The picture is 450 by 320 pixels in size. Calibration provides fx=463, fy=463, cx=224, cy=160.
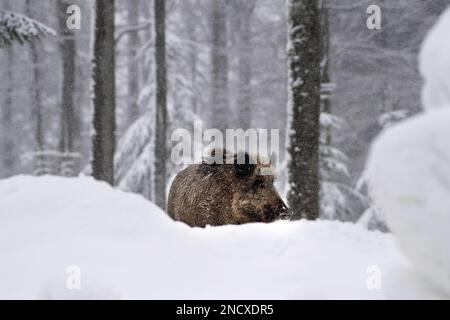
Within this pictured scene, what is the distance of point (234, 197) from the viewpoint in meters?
5.38

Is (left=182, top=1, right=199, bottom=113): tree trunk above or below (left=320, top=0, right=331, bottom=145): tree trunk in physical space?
above

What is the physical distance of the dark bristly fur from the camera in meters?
5.38

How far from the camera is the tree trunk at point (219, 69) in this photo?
20500mm

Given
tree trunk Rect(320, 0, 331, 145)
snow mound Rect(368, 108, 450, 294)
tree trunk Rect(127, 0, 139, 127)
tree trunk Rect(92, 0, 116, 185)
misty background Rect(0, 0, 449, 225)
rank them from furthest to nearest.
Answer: tree trunk Rect(127, 0, 139, 127)
misty background Rect(0, 0, 449, 225)
tree trunk Rect(320, 0, 331, 145)
tree trunk Rect(92, 0, 116, 185)
snow mound Rect(368, 108, 450, 294)

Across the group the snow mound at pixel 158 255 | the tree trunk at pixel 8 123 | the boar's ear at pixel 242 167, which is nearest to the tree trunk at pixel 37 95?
the tree trunk at pixel 8 123

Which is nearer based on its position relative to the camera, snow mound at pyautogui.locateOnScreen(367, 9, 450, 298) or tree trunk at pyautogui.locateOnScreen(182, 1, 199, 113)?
snow mound at pyautogui.locateOnScreen(367, 9, 450, 298)

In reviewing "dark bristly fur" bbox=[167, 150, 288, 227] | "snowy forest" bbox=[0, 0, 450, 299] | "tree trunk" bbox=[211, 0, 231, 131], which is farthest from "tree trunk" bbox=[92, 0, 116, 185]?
"tree trunk" bbox=[211, 0, 231, 131]

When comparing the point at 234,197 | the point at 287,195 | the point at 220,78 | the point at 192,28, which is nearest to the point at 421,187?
the point at 234,197

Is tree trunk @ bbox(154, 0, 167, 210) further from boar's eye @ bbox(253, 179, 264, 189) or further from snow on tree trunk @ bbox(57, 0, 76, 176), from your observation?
snow on tree trunk @ bbox(57, 0, 76, 176)

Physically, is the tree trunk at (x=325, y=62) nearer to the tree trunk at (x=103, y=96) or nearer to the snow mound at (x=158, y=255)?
the tree trunk at (x=103, y=96)

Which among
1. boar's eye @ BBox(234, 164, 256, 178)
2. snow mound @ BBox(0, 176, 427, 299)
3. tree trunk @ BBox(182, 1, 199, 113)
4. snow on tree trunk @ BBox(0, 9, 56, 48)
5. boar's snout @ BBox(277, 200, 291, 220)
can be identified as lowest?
boar's snout @ BBox(277, 200, 291, 220)

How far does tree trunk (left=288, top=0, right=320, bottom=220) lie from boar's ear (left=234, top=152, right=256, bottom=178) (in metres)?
1.61

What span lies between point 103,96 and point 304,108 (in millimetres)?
3932

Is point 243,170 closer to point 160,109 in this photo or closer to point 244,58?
point 160,109
